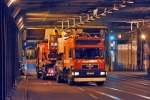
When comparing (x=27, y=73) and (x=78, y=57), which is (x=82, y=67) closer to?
(x=78, y=57)

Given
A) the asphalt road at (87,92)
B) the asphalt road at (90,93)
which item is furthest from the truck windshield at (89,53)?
the asphalt road at (90,93)

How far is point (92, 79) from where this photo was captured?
35000 millimetres

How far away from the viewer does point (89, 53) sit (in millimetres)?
35531

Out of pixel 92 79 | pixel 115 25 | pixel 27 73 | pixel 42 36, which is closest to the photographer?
pixel 92 79

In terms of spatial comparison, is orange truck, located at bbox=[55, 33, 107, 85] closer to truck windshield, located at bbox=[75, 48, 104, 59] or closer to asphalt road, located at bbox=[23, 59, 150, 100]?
truck windshield, located at bbox=[75, 48, 104, 59]

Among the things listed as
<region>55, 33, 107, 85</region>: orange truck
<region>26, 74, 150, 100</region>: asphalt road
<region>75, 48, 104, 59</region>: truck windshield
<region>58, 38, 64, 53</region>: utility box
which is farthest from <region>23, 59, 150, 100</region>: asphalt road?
<region>58, 38, 64, 53</region>: utility box

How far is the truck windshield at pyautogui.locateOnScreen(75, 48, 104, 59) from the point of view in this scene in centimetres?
3519

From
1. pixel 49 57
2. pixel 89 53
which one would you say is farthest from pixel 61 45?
pixel 49 57

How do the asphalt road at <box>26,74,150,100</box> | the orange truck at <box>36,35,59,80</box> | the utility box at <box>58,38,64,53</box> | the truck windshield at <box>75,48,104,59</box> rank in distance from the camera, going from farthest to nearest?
the orange truck at <box>36,35,59,80</box> < the utility box at <box>58,38,64,53</box> < the truck windshield at <box>75,48,104,59</box> < the asphalt road at <box>26,74,150,100</box>

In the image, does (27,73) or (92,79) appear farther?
(27,73)

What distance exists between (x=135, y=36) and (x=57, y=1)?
1667 inches

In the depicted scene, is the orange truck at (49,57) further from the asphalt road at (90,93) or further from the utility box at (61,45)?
the asphalt road at (90,93)

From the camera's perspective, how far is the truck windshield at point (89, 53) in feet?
115

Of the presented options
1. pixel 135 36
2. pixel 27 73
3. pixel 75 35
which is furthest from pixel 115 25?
pixel 75 35
